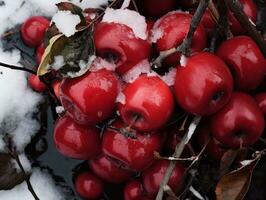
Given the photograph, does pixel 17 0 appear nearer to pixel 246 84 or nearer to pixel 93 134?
pixel 93 134

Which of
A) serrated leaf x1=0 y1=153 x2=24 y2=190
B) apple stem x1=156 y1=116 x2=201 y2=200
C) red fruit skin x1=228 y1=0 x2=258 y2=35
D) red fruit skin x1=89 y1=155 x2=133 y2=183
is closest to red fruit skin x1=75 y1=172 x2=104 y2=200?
red fruit skin x1=89 y1=155 x2=133 y2=183

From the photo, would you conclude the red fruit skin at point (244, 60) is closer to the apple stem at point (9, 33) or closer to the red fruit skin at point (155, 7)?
the red fruit skin at point (155, 7)

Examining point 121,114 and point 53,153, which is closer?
point 121,114

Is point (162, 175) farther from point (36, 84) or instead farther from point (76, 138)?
point (36, 84)

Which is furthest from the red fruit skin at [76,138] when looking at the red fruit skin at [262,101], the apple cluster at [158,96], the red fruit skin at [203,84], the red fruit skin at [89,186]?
the red fruit skin at [262,101]

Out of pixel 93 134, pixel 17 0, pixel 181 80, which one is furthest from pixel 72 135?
pixel 17 0

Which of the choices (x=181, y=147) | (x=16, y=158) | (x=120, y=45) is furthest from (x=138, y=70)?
(x=16, y=158)
